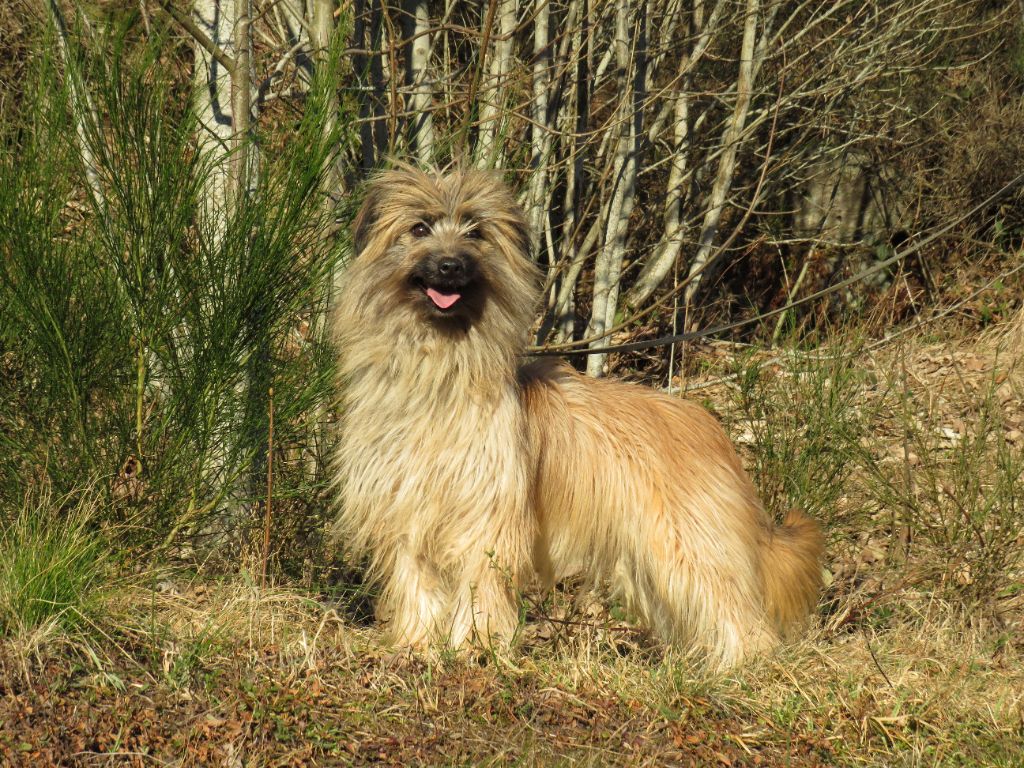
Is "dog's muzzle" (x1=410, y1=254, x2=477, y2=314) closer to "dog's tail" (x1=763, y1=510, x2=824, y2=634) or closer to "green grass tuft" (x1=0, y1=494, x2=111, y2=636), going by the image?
"green grass tuft" (x1=0, y1=494, x2=111, y2=636)

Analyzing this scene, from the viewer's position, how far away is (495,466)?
4.64 m

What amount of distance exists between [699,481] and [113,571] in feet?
8.17

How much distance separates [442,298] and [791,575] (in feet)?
6.68

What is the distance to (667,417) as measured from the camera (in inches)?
204

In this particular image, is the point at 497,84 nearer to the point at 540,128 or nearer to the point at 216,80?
the point at 540,128

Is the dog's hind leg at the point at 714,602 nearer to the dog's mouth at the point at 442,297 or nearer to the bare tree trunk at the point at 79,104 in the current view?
the dog's mouth at the point at 442,297

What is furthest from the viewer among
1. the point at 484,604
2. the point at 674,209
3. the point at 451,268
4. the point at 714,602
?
the point at 674,209

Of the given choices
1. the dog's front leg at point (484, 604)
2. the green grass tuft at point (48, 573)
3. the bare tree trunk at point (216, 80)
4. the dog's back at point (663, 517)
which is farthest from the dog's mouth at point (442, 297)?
the green grass tuft at point (48, 573)

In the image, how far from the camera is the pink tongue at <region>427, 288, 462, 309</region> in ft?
14.8

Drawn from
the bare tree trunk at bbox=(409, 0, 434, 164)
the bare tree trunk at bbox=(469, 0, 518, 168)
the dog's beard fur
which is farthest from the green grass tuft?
the bare tree trunk at bbox=(469, 0, 518, 168)

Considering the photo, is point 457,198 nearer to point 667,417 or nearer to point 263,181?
point 263,181

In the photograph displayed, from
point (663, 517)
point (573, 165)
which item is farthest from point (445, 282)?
point (573, 165)

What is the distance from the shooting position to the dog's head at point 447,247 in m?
4.53

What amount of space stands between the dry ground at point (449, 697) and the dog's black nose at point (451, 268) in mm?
1514
